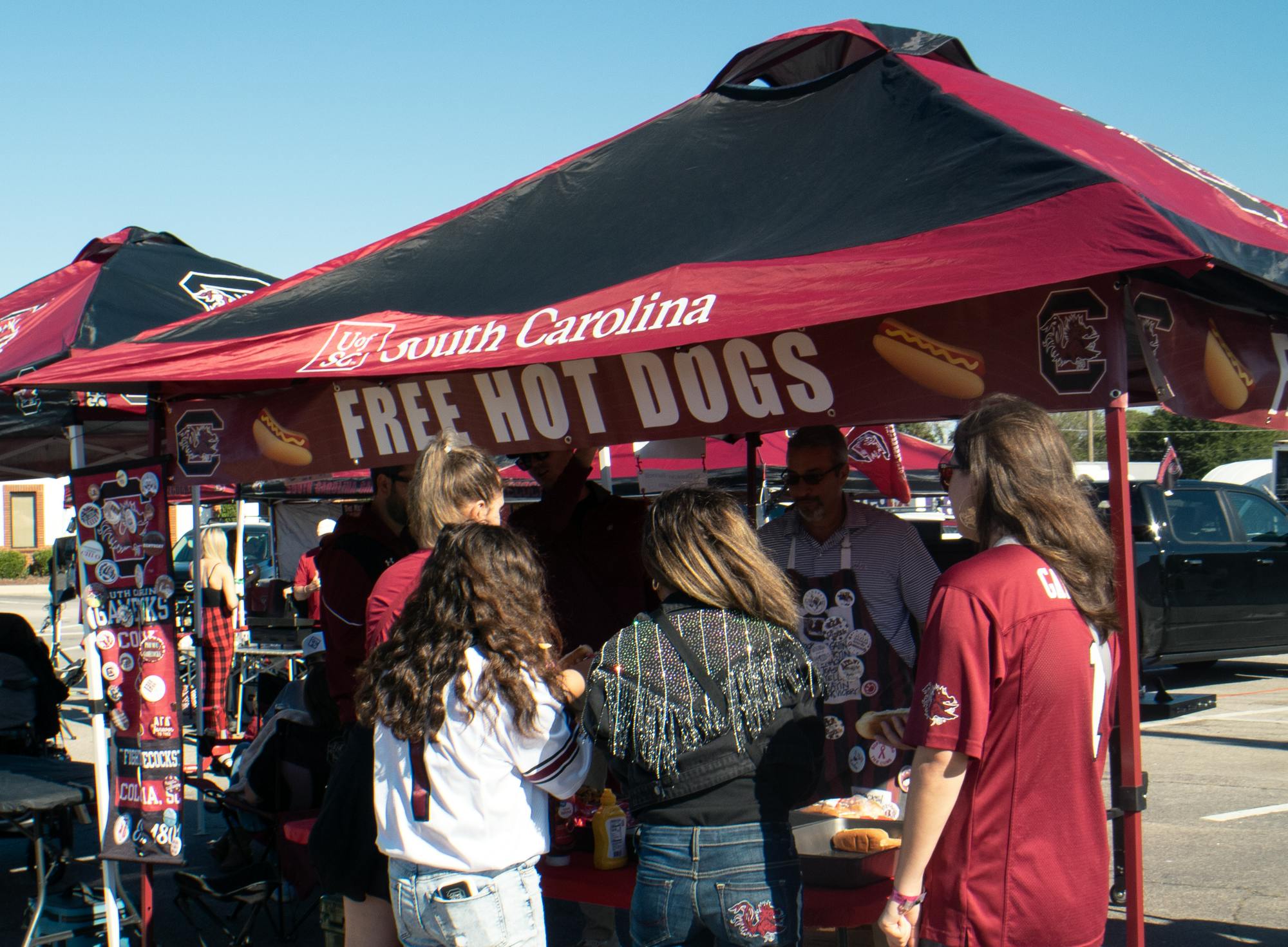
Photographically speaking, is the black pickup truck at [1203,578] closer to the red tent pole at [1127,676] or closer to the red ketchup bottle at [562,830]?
the red ketchup bottle at [562,830]

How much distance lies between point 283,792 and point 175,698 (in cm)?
90

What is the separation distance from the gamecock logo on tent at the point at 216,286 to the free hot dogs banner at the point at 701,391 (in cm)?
137

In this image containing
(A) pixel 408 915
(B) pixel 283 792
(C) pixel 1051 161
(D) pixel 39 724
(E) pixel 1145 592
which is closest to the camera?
(A) pixel 408 915

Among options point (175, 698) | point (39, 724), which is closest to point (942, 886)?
point (175, 698)

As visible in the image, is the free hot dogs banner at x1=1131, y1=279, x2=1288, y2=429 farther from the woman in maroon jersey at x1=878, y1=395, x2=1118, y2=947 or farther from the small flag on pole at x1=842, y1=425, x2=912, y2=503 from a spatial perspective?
the small flag on pole at x1=842, y1=425, x2=912, y2=503

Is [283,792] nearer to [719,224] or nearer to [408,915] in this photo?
[408,915]

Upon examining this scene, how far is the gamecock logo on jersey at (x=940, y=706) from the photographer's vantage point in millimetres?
2154

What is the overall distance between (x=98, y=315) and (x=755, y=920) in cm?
400

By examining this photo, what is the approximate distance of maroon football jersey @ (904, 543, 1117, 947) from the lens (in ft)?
7.06

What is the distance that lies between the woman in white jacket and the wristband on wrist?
0.85 metres

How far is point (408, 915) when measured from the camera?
8.76ft

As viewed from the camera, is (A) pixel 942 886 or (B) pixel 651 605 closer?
(A) pixel 942 886

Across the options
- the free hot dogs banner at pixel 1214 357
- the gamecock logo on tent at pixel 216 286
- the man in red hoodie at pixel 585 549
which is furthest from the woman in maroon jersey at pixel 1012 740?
the gamecock logo on tent at pixel 216 286

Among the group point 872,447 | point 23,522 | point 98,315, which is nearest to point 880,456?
point 872,447
